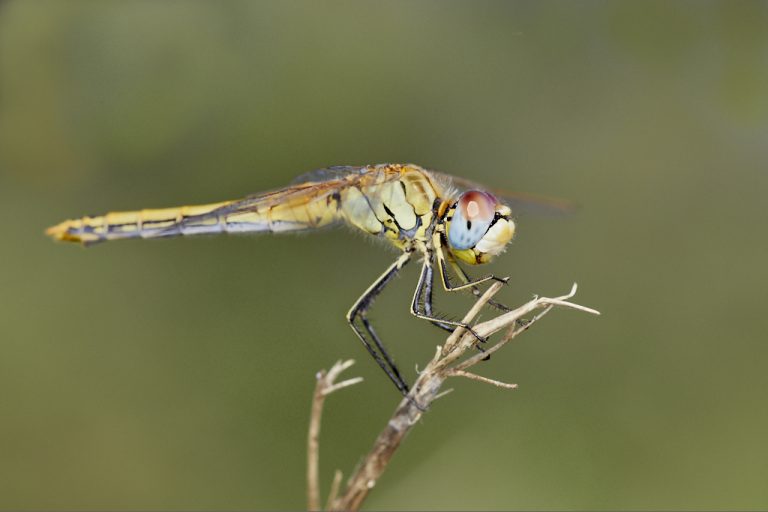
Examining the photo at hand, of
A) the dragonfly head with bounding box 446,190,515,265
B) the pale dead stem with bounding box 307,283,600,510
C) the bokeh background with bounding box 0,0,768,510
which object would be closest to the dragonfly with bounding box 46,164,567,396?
the dragonfly head with bounding box 446,190,515,265

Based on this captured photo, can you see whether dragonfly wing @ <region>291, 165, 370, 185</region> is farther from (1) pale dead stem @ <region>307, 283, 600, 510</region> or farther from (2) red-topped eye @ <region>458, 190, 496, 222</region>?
(1) pale dead stem @ <region>307, 283, 600, 510</region>

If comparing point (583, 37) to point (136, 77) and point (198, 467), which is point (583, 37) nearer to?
point (136, 77)

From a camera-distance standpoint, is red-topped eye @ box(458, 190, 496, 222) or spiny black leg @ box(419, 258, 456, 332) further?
spiny black leg @ box(419, 258, 456, 332)

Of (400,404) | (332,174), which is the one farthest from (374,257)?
(400,404)

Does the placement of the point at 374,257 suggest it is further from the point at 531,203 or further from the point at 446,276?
the point at 446,276

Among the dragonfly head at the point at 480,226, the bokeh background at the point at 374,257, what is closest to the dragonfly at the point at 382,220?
the dragonfly head at the point at 480,226

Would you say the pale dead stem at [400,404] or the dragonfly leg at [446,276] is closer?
the pale dead stem at [400,404]

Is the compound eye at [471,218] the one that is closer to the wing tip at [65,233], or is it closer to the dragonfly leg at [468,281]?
the dragonfly leg at [468,281]
